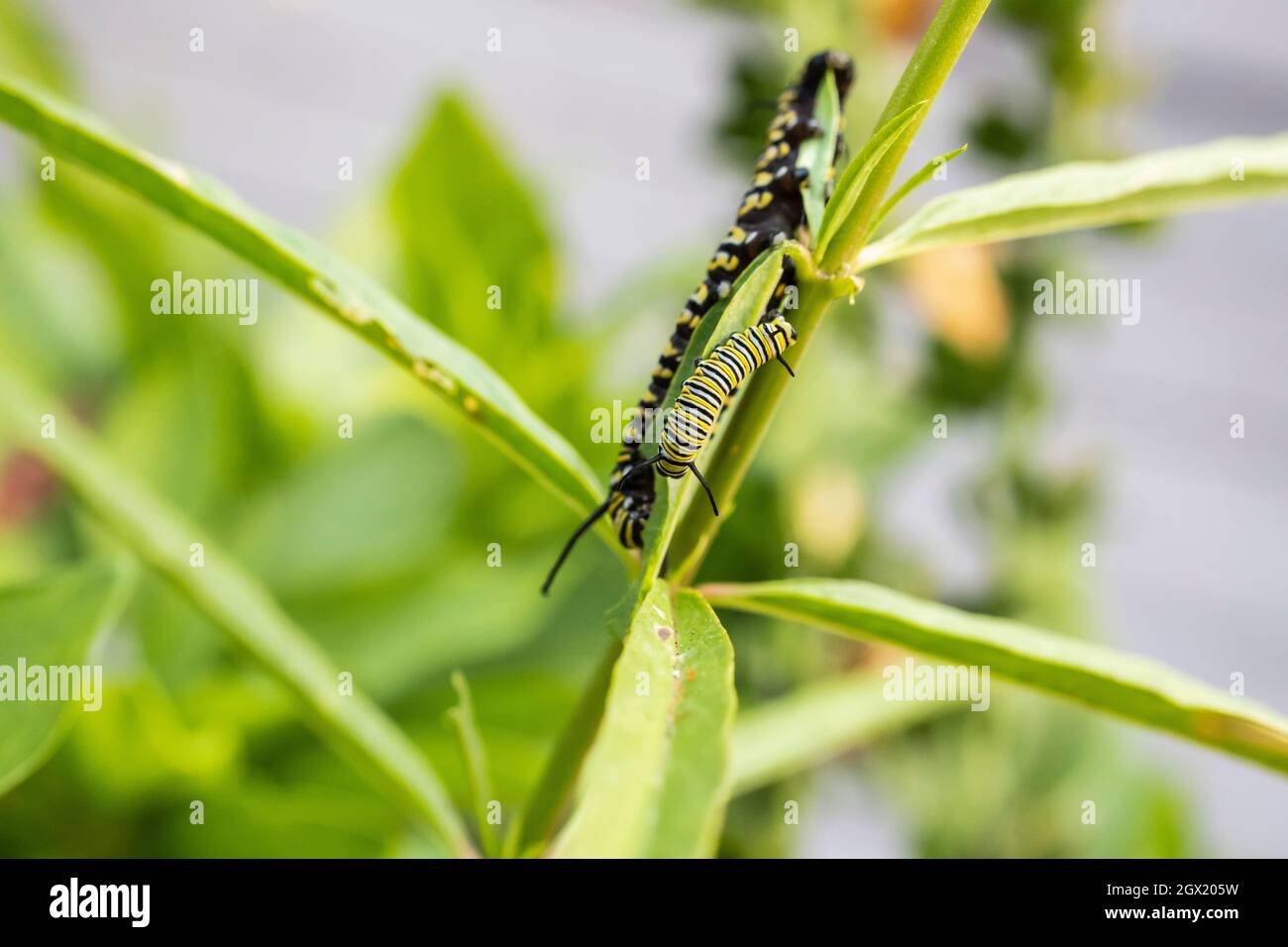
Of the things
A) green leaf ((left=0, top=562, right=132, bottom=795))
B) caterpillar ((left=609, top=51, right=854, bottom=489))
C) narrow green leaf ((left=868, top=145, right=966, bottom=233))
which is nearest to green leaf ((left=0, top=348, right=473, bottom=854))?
green leaf ((left=0, top=562, right=132, bottom=795))

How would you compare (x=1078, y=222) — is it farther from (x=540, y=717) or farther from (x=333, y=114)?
(x=333, y=114)

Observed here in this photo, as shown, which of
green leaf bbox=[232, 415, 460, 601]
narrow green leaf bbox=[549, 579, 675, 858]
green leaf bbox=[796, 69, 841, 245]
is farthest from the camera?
green leaf bbox=[232, 415, 460, 601]

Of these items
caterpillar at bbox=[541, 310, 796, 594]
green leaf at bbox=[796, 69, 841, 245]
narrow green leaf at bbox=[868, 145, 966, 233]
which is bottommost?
caterpillar at bbox=[541, 310, 796, 594]

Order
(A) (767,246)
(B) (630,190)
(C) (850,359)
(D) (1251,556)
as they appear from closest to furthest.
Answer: (A) (767,246), (C) (850,359), (D) (1251,556), (B) (630,190)

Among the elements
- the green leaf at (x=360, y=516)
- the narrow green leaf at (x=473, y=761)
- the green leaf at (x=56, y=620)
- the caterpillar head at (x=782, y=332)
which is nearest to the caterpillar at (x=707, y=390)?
the caterpillar head at (x=782, y=332)

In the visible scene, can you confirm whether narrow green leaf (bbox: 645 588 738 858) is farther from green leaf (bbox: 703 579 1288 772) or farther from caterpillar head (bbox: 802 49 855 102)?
caterpillar head (bbox: 802 49 855 102)

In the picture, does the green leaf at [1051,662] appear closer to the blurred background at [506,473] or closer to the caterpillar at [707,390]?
the caterpillar at [707,390]

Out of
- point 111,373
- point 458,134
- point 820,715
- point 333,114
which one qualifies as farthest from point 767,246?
point 333,114
